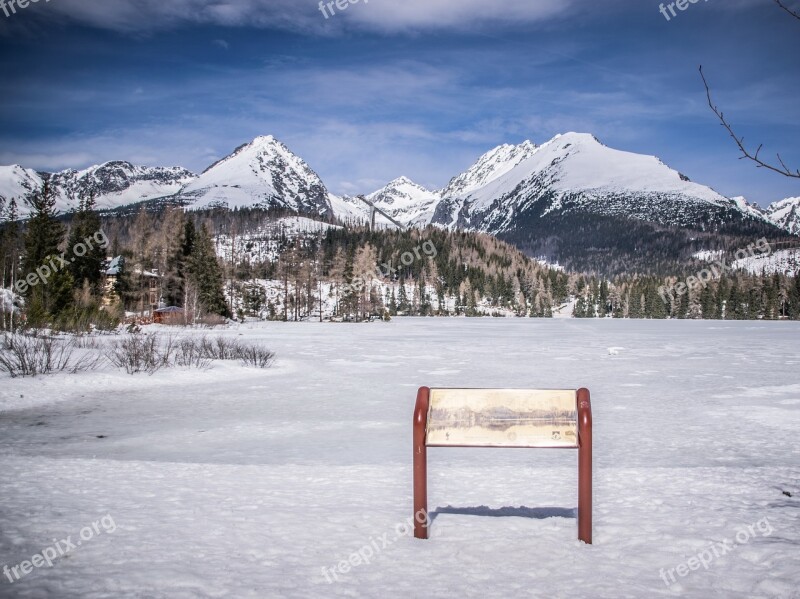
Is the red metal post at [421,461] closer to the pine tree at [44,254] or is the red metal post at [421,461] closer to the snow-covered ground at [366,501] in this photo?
the snow-covered ground at [366,501]

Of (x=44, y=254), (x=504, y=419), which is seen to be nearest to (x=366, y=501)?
(x=504, y=419)

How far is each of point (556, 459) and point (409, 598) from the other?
5613 mm

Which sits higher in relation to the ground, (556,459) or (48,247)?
(48,247)

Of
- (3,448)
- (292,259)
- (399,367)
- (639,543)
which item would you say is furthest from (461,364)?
(292,259)

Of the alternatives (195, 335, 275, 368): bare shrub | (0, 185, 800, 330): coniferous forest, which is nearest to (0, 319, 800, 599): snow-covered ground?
(195, 335, 275, 368): bare shrub

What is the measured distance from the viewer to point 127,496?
6.57 meters

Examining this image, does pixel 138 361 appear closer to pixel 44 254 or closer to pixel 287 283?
pixel 44 254

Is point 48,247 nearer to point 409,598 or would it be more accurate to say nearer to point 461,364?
point 461,364

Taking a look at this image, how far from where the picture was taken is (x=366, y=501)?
6660 millimetres

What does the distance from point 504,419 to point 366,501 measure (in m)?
2.50

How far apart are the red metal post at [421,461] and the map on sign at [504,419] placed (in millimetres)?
94

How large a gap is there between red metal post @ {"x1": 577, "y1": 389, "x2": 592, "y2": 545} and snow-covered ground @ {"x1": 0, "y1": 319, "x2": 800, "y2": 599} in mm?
170

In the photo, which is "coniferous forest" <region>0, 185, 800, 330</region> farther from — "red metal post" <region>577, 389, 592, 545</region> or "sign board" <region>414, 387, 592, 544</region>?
"red metal post" <region>577, 389, 592, 545</region>

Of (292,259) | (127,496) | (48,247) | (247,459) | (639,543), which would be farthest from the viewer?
(292,259)
